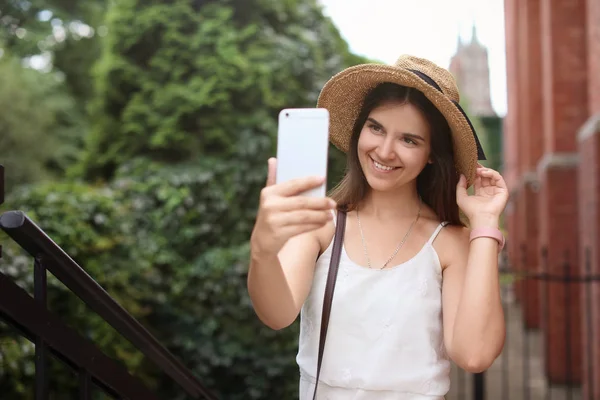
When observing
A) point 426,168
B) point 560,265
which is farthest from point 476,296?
point 560,265

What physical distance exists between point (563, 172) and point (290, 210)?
28.1ft

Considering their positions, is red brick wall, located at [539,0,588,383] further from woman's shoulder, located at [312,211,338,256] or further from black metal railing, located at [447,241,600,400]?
woman's shoulder, located at [312,211,338,256]

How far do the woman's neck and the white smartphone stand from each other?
1.64 ft

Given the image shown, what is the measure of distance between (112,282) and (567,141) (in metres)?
6.27

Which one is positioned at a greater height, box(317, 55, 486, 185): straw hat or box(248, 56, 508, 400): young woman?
box(317, 55, 486, 185): straw hat

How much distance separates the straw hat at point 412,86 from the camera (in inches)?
67.4

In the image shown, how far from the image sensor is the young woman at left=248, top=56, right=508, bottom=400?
65.6 inches

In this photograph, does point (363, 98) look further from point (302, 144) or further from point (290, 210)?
point (290, 210)

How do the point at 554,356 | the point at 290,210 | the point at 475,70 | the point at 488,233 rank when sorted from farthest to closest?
the point at 475,70 < the point at 554,356 < the point at 488,233 < the point at 290,210

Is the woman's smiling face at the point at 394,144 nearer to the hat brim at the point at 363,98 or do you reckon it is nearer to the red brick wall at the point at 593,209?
the hat brim at the point at 363,98

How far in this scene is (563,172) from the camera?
9156 mm

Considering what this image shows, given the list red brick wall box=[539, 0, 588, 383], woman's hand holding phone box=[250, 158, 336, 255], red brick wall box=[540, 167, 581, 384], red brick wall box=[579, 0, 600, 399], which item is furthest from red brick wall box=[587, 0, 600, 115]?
woman's hand holding phone box=[250, 158, 336, 255]

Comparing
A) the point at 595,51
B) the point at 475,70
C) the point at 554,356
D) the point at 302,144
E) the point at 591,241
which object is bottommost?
the point at 554,356

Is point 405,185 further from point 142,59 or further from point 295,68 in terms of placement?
point 142,59
